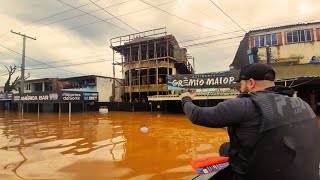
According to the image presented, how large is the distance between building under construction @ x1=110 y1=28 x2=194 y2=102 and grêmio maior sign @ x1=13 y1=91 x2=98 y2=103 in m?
4.84

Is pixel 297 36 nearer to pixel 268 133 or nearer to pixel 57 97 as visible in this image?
pixel 57 97

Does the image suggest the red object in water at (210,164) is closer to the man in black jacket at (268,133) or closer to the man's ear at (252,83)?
the man in black jacket at (268,133)

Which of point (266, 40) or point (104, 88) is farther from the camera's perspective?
point (104, 88)

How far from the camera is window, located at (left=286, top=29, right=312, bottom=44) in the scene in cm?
2355

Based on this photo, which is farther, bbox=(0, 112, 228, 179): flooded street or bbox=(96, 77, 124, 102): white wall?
bbox=(96, 77, 124, 102): white wall


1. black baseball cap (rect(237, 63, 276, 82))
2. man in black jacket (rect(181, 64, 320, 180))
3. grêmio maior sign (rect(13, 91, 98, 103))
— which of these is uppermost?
grêmio maior sign (rect(13, 91, 98, 103))

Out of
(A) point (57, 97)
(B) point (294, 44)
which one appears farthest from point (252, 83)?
(A) point (57, 97)

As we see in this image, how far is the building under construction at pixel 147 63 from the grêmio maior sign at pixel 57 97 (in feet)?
15.9

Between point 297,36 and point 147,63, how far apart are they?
16950 mm

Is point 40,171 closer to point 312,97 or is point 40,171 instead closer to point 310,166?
point 310,166

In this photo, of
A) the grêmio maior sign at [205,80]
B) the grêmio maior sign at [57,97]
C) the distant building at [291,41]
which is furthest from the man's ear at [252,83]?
the grêmio maior sign at [57,97]

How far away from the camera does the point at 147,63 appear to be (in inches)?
1378

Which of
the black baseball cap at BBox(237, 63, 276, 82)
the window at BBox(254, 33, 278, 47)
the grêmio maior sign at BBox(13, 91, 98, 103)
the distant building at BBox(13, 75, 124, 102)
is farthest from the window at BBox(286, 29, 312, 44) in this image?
the black baseball cap at BBox(237, 63, 276, 82)

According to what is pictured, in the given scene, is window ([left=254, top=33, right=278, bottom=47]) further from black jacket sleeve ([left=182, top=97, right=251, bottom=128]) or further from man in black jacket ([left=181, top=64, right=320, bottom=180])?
black jacket sleeve ([left=182, top=97, right=251, bottom=128])
